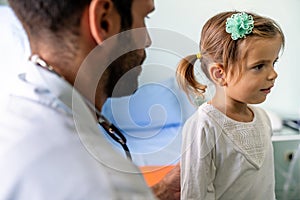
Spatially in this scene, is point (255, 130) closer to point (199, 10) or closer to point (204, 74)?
point (204, 74)

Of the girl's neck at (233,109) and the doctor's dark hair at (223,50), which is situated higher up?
the doctor's dark hair at (223,50)

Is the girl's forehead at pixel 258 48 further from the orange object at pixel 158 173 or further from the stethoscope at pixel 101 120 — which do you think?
the stethoscope at pixel 101 120

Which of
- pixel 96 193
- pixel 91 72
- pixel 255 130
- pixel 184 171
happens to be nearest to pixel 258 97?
pixel 255 130

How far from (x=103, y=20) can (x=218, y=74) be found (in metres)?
0.62

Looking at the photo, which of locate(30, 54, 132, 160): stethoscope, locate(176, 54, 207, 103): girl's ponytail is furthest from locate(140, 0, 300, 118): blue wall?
locate(30, 54, 132, 160): stethoscope

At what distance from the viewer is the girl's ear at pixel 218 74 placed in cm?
103

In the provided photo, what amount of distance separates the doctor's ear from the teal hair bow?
57cm

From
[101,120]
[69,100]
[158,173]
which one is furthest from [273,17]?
[69,100]

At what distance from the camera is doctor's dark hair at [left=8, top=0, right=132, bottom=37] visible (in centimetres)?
45

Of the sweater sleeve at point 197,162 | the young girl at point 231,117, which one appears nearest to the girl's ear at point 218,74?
the young girl at point 231,117

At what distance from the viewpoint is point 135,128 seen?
0.90m

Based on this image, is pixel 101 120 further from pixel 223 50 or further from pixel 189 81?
pixel 223 50

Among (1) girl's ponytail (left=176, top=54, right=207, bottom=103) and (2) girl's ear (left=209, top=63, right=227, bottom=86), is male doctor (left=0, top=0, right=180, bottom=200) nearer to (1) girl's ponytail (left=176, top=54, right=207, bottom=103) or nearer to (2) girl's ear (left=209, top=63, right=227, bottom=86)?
(1) girl's ponytail (left=176, top=54, right=207, bottom=103)

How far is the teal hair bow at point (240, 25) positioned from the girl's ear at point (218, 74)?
0.31 ft
